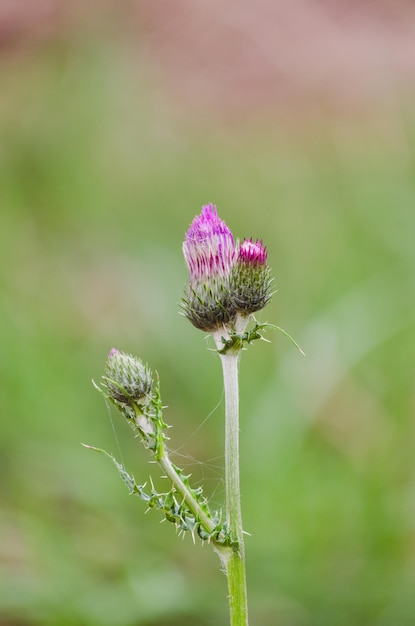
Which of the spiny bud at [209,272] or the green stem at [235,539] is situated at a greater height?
the spiny bud at [209,272]

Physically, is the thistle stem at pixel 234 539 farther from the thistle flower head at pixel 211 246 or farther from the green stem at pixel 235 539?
the thistle flower head at pixel 211 246

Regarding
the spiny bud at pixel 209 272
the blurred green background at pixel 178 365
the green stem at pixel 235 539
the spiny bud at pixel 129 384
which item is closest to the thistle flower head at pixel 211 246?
the spiny bud at pixel 209 272

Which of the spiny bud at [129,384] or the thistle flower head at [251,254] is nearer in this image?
the spiny bud at [129,384]

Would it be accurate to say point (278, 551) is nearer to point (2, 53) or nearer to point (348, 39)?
point (2, 53)

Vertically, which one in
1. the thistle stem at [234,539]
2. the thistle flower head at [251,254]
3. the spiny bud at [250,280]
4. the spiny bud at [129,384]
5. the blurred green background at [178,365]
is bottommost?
the thistle stem at [234,539]

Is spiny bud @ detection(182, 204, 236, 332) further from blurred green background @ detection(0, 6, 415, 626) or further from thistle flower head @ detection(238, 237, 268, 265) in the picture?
blurred green background @ detection(0, 6, 415, 626)

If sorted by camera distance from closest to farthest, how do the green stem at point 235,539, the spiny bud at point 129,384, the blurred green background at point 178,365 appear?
the green stem at point 235,539
the spiny bud at point 129,384
the blurred green background at point 178,365

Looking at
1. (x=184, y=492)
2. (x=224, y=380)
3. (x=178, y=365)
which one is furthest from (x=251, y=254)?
(x=178, y=365)

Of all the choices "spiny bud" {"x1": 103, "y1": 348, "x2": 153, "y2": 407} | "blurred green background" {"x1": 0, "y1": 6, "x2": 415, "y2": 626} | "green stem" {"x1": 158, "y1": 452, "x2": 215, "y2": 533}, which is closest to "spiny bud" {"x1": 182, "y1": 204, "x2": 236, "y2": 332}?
"spiny bud" {"x1": 103, "y1": 348, "x2": 153, "y2": 407}

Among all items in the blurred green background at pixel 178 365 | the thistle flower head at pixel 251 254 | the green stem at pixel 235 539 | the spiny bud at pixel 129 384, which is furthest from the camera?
the blurred green background at pixel 178 365
